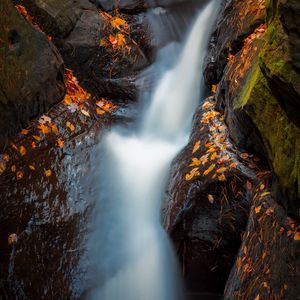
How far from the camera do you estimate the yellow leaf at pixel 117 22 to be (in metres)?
7.12

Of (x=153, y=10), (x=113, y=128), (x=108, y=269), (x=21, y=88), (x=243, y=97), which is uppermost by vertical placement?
(x=153, y=10)

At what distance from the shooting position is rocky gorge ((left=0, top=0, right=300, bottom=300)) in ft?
11.2

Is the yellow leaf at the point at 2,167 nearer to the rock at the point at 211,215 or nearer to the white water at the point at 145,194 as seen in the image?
the white water at the point at 145,194

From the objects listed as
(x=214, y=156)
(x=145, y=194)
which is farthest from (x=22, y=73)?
(x=214, y=156)

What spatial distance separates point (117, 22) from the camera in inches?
284

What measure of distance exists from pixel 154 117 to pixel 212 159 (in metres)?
2.14

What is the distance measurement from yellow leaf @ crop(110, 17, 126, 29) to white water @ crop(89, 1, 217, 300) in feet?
4.08

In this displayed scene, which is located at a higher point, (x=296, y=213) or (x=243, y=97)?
(x=243, y=97)

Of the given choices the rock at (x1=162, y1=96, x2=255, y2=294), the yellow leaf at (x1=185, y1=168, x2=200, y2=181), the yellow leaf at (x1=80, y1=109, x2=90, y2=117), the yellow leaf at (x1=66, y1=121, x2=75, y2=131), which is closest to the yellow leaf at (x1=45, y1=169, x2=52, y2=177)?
the yellow leaf at (x1=66, y1=121, x2=75, y2=131)

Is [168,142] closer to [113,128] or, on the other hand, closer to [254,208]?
[113,128]

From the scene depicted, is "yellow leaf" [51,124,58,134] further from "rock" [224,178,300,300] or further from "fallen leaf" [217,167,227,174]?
"rock" [224,178,300,300]

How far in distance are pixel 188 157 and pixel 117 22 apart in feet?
11.1

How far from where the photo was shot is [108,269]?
15.4 ft

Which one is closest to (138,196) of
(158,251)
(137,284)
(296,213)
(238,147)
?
(158,251)
